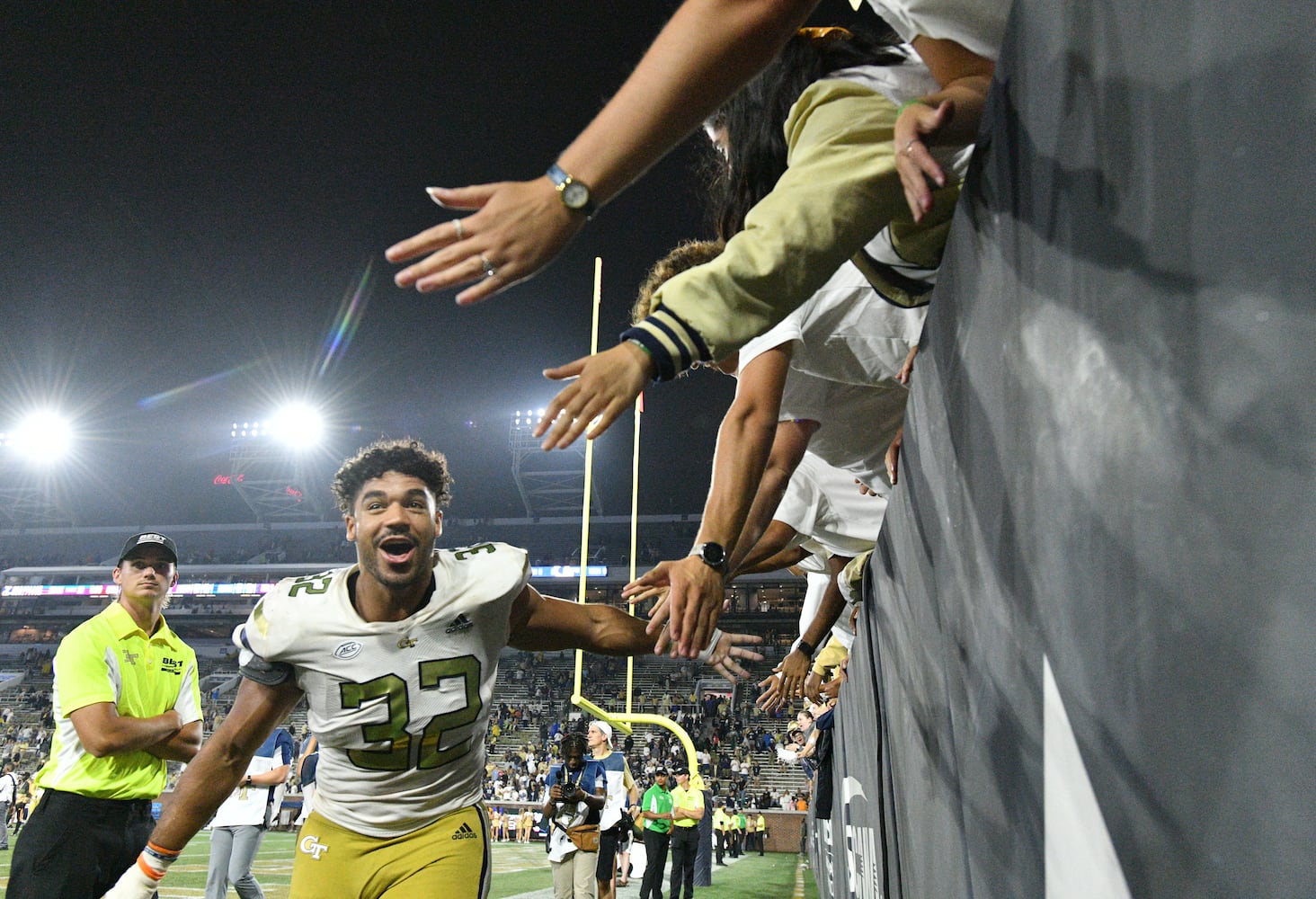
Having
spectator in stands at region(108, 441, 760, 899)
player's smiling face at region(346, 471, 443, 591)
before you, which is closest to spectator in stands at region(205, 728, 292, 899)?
spectator in stands at region(108, 441, 760, 899)

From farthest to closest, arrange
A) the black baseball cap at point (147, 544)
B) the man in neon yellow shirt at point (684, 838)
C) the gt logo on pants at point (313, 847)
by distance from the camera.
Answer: the man in neon yellow shirt at point (684, 838), the black baseball cap at point (147, 544), the gt logo on pants at point (313, 847)

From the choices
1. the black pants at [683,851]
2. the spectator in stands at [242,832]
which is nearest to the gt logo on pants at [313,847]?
the spectator in stands at [242,832]

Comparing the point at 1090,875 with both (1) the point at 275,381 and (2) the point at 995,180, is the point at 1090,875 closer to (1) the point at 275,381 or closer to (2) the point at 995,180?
(2) the point at 995,180

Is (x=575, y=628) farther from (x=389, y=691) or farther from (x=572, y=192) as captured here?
(x=572, y=192)

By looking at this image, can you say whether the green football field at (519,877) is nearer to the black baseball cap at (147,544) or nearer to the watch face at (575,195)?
the black baseball cap at (147,544)

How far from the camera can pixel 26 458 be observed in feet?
118

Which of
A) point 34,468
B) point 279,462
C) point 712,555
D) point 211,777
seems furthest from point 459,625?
point 34,468

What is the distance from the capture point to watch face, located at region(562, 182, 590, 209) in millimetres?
1338

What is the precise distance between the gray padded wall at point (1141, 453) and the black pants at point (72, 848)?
12.4ft

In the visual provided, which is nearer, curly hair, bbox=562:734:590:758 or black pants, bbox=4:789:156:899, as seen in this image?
black pants, bbox=4:789:156:899

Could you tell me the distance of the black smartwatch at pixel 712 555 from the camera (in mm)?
1981

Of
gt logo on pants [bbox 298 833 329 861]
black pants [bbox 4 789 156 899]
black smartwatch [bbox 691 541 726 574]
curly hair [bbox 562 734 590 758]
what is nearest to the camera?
black smartwatch [bbox 691 541 726 574]

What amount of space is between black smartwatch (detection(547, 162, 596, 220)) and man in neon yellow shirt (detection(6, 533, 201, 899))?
10.5 ft

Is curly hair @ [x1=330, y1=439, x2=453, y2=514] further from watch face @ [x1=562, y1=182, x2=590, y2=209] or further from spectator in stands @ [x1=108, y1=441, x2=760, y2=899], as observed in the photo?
watch face @ [x1=562, y1=182, x2=590, y2=209]
